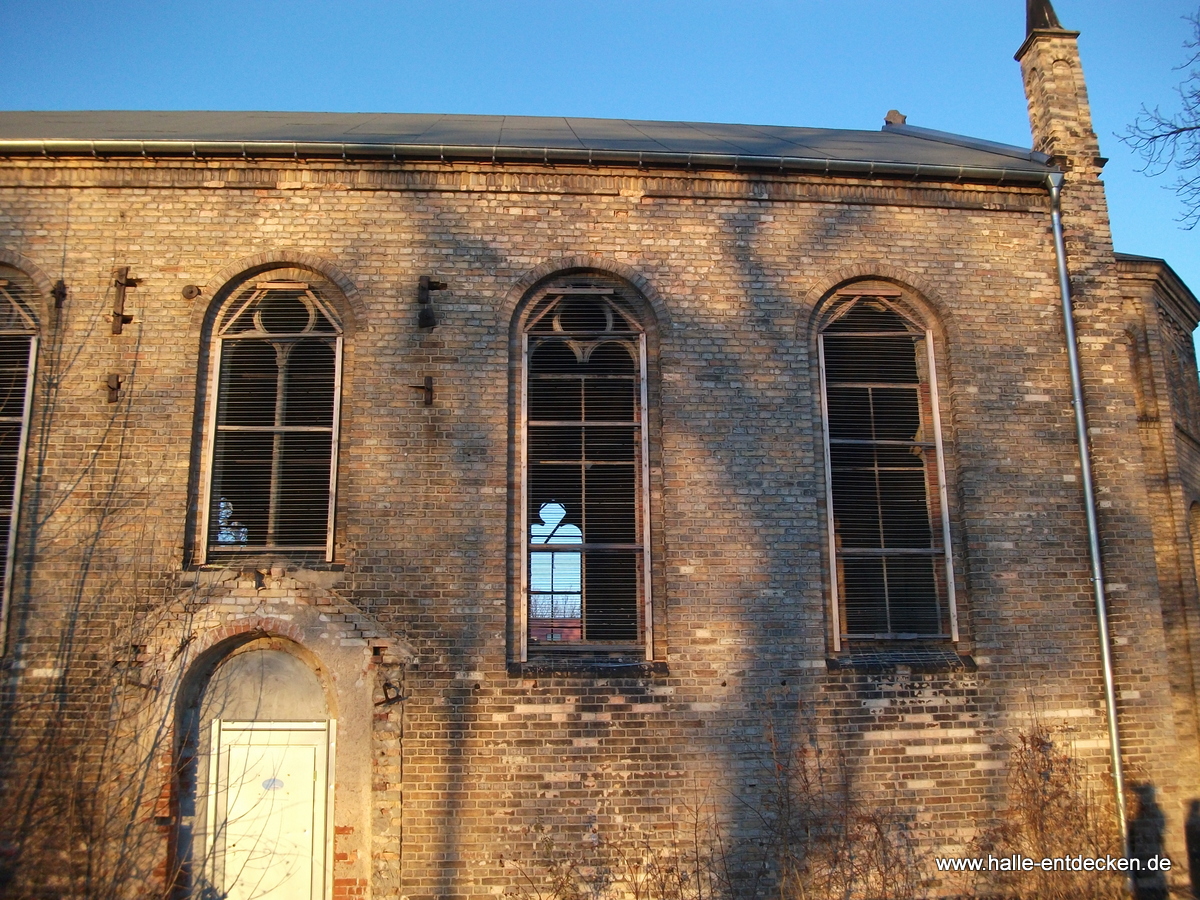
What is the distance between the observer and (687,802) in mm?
7875

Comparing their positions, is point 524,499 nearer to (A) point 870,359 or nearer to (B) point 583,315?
(B) point 583,315

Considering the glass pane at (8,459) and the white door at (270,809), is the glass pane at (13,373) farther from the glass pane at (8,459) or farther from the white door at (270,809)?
the white door at (270,809)

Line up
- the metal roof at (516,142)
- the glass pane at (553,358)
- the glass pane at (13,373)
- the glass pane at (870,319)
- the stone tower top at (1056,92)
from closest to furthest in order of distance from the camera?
the glass pane at (13,373) → the metal roof at (516,142) → the glass pane at (553,358) → the glass pane at (870,319) → the stone tower top at (1056,92)

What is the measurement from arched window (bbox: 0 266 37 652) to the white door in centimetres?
276

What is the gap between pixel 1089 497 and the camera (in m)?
8.80

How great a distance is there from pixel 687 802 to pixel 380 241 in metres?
6.07

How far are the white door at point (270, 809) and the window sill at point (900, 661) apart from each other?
4799mm

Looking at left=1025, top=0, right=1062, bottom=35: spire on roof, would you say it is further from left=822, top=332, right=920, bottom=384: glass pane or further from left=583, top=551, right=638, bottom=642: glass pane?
left=583, top=551, right=638, bottom=642: glass pane

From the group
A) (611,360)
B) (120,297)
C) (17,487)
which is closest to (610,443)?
(611,360)

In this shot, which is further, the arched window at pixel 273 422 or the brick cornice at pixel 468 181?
the brick cornice at pixel 468 181

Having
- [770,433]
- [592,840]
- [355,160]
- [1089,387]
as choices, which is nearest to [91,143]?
[355,160]

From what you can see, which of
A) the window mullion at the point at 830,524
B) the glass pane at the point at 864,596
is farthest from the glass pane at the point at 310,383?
the glass pane at the point at 864,596

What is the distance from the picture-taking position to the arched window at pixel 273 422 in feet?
27.6

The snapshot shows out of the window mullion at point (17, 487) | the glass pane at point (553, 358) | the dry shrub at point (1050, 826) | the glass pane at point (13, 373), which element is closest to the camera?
the dry shrub at point (1050, 826)
